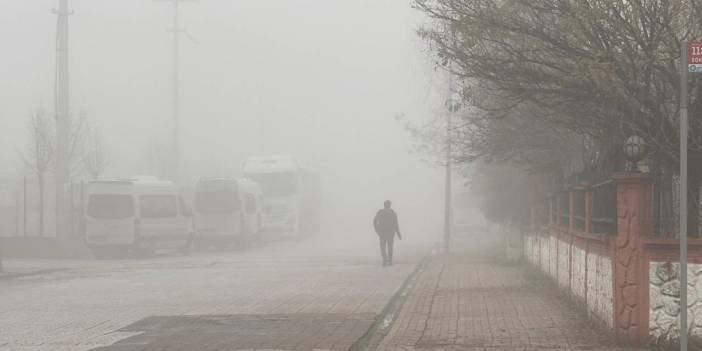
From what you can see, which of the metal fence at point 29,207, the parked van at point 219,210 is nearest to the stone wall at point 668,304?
the metal fence at point 29,207

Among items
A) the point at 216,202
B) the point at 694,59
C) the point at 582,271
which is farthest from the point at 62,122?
the point at 694,59

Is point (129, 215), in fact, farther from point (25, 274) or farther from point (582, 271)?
point (582, 271)

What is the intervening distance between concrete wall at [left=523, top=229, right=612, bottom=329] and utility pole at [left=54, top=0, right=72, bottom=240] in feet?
60.4

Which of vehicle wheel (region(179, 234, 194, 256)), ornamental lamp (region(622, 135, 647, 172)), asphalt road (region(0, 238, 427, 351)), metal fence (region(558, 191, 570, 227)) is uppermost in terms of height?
ornamental lamp (region(622, 135, 647, 172))

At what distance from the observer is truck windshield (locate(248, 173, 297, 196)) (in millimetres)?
50344

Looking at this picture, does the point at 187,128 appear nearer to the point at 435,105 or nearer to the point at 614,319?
the point at 435,105

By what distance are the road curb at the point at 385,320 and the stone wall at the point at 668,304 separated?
286 centimetres

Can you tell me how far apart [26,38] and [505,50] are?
167735 mm

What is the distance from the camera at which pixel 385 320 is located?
48.7 feet

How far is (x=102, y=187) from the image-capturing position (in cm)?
3516

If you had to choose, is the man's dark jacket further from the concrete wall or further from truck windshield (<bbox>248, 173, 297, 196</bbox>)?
truck windshield (<bbox>248, 173, 297, 196</bbox>)

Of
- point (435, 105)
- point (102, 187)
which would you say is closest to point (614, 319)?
point (435, 105)

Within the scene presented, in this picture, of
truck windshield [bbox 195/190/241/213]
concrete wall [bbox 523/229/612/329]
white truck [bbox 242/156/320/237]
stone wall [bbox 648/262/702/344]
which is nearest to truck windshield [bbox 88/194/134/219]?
truck windshield [bbox 195/190/241/213]

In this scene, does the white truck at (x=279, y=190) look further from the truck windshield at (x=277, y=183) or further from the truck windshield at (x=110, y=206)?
the truck windshield at (x=110, y=206)
